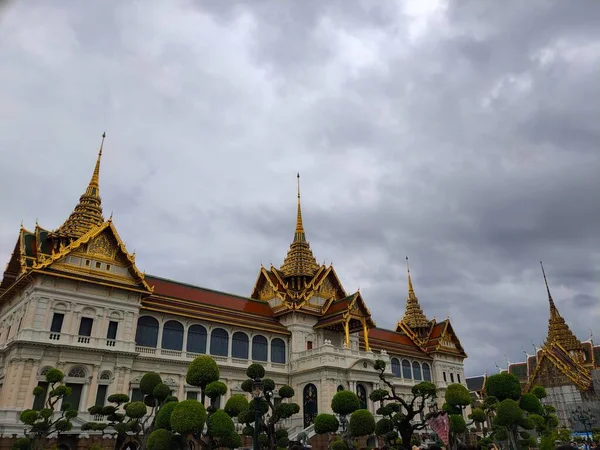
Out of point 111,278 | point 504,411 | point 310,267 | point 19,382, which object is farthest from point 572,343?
point 19,382

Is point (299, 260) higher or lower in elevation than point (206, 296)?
higher

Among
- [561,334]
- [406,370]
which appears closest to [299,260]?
[406,370]

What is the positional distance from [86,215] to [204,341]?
13656 millimetres

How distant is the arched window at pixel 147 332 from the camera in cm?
3391

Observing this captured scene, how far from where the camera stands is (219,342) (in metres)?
37.9

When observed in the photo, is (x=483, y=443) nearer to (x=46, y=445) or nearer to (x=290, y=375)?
(x=290, y=375)

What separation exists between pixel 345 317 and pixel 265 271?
10992 millimetres

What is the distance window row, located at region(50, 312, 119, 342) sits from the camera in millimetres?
29812

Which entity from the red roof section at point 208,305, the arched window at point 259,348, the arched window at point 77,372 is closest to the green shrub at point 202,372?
the arched window at point 77,372

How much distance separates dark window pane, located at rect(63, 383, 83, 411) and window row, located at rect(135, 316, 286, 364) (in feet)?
16.9

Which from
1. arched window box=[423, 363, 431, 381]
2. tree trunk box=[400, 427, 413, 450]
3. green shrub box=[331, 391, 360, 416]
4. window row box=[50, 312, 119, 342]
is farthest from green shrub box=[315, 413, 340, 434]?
arched window box=[423, 363, 431, 381]

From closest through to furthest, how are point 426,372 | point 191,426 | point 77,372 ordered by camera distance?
1. point 191,426
2. point 77,372
3. point 426,372

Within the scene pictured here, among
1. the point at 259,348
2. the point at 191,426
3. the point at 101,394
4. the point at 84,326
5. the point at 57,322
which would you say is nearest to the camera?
the point at 191,426

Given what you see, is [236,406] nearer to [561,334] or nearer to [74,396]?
[74,396]
